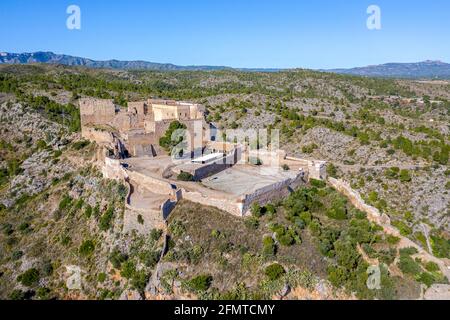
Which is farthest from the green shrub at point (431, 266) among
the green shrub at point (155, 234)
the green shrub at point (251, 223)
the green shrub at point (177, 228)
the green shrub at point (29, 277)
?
the green shrub at point (29, 277)

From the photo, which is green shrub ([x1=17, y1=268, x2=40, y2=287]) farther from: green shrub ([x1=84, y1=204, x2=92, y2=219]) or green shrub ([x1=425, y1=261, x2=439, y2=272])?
green shrub ([x1=425, y1=261, x2=439, y2=272])

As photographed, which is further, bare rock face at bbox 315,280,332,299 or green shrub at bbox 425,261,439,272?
green shrub at bbox 425,261,439,272

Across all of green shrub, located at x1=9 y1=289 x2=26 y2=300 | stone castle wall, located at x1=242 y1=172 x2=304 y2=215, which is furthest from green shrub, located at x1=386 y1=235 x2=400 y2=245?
green shrub, located at x1=9 y1=289 x2=26 y2=300

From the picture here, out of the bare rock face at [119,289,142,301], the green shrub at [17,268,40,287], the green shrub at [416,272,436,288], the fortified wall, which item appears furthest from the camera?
the fortified wall

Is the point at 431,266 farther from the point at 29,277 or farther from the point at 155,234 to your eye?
the point at 29,277

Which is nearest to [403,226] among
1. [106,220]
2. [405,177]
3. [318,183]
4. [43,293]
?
[318,183]
